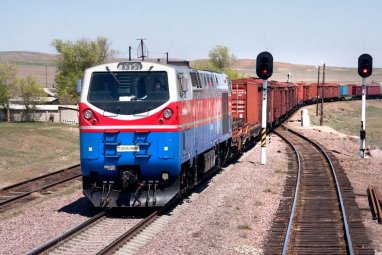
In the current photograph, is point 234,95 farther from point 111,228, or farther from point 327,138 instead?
point 111,228

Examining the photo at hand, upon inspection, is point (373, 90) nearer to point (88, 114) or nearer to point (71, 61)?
point (71, 61)

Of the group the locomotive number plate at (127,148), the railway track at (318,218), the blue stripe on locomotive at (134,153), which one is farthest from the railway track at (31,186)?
the railway track at (318,218)

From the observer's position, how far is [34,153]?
35625 mm

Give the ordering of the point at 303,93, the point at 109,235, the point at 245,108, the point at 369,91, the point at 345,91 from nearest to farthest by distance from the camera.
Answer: the point at 109,235 < the point at 245,108 < the point at 303,93 < the point at 345,91 < the point at 369,91

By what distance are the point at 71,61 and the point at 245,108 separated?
55849 mm

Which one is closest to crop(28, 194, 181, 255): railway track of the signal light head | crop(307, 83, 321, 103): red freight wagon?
the signal light head

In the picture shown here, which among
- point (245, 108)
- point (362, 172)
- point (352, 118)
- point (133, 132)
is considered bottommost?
point (352, 118)

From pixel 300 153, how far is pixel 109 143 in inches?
683

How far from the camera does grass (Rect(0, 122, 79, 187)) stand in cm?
2602

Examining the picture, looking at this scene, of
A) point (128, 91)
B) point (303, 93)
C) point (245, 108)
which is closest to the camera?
point (128, 91)

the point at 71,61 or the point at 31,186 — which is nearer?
the point at 31,186

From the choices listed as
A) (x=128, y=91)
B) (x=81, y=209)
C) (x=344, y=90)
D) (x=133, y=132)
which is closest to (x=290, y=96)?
(x=81, y=209)

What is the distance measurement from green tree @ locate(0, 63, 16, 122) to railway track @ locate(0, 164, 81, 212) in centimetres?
4321

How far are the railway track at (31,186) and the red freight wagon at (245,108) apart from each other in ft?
24.7
